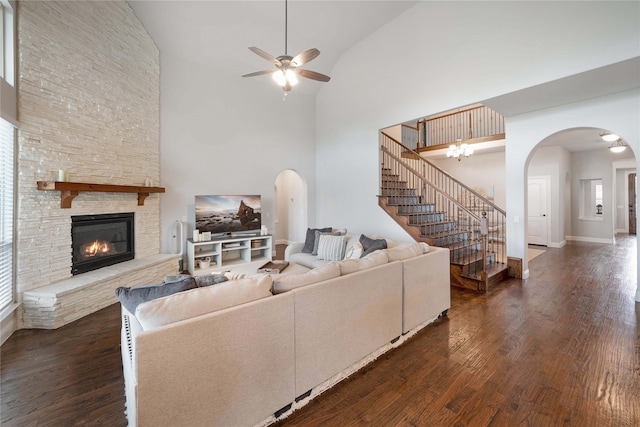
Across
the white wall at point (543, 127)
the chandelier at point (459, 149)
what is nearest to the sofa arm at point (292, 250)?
the white wall at point (543, 127)

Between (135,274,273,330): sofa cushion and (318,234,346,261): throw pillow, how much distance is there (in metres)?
2.74

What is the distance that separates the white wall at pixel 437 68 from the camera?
325 cm

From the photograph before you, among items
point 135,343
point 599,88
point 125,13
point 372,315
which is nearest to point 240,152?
point 125,13

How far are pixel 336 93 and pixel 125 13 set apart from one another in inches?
176

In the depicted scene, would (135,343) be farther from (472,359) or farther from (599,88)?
(599,88)

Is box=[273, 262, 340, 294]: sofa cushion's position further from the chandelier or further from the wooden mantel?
the chandelier

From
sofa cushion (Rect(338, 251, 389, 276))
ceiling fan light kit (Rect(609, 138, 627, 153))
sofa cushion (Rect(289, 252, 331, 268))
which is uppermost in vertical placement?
ceiling fan light kit (Rect(609, 138, 627, 153))

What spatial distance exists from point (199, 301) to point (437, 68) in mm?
5231

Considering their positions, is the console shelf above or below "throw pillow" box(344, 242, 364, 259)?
below

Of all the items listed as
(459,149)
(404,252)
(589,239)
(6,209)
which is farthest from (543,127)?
(6,209)

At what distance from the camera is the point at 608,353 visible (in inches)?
97.2

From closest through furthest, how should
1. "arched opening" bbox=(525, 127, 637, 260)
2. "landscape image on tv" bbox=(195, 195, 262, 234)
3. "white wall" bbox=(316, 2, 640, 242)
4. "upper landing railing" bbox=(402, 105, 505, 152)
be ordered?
"white wall" bbox=(316, 2, 640, 242) < "landscape image on tv" bbox=(195, 195, 262, 234) < "arched opening" bbox=(525, 127, 637, 260) < "upper landing railing" bbox=(402, 105, 505, 152)

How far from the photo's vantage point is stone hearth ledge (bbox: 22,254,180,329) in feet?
9.81

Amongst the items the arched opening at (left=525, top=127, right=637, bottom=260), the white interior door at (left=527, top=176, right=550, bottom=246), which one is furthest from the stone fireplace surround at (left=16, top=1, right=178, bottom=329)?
the white interior door at (left=527, top=176, right=550, bottom=246)
